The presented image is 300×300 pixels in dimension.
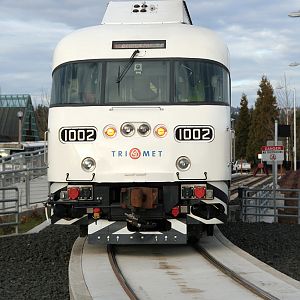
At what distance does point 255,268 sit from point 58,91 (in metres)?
4.36

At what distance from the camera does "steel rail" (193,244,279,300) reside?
25.6ft

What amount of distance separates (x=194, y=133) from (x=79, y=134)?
1841 mm

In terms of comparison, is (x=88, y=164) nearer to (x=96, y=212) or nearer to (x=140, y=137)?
(x=96, y=212)

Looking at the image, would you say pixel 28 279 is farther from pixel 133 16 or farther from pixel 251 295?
pixel 133 16

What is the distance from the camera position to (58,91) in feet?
36.6

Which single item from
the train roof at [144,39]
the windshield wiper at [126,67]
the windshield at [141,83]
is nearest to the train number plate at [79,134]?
the windshield at [141,83]

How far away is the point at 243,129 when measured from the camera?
93312 millimetres

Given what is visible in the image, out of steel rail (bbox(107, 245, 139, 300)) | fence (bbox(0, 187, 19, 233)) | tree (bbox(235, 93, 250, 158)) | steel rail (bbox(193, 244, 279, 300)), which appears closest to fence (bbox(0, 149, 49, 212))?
fence (bbox(0, 187, 19, 233))

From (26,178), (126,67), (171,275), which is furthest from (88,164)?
(26,178)

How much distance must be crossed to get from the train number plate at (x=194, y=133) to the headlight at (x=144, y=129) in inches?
17.9

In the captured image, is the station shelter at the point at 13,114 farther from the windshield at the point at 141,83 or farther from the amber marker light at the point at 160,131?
the amber marker light at the point at 160,131

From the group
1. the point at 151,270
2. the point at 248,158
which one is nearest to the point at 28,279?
the point at 151,270

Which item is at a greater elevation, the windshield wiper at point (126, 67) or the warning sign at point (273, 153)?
the windshield wiper at point (126, 67)

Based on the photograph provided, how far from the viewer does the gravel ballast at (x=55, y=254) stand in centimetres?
891
